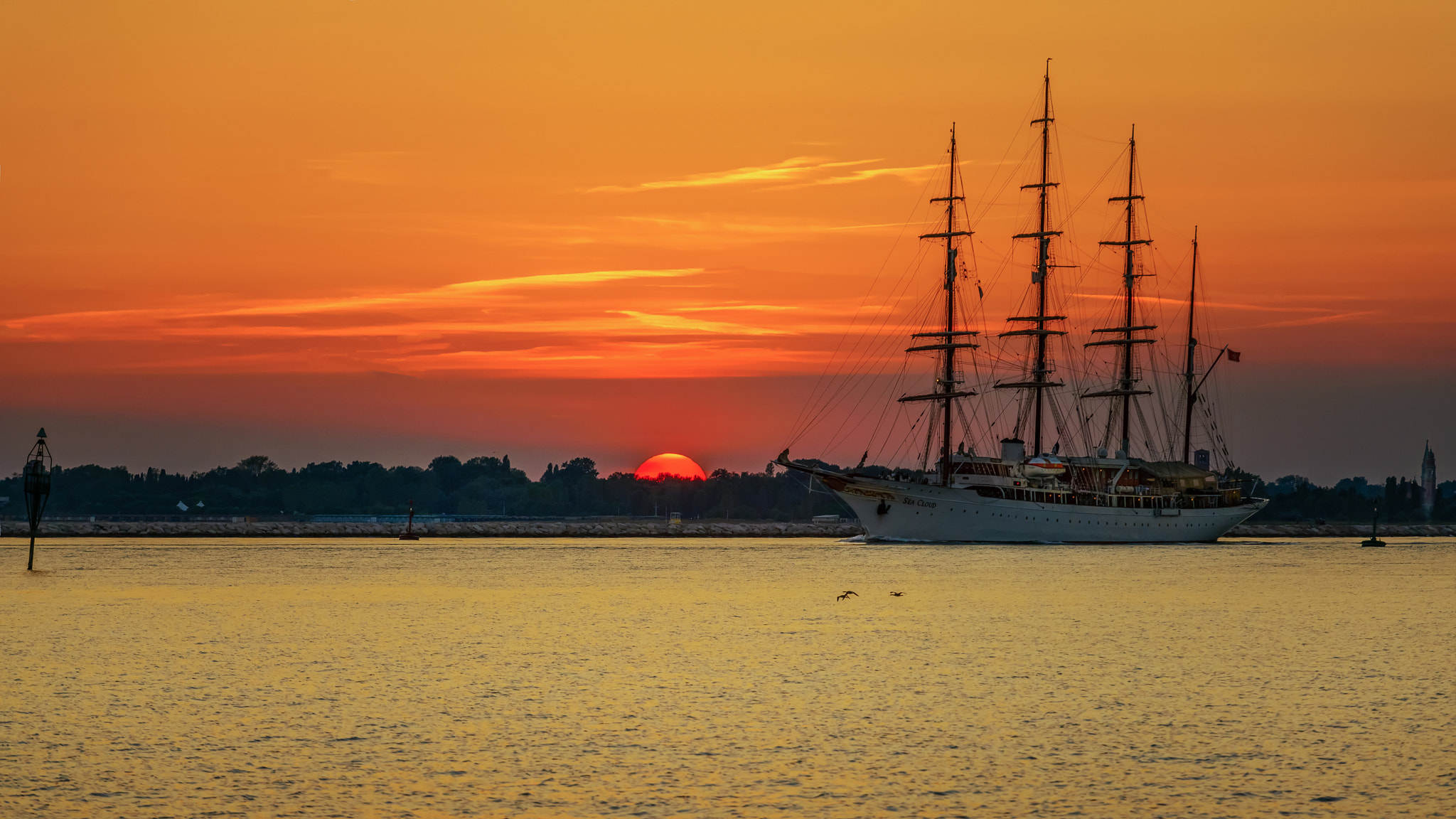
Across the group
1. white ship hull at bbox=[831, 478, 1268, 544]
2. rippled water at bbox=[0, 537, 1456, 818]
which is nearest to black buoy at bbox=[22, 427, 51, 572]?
rippled water at bbox=[0, 537, 1456, 818]

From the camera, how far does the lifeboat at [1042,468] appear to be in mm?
152875

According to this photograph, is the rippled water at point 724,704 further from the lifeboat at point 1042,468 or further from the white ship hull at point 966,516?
the lifeboat at point 1042,468

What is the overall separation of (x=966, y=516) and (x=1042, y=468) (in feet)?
34.4

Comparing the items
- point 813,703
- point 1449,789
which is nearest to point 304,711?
point 813,703

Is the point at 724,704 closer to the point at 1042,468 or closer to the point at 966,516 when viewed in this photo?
the point at 966,516

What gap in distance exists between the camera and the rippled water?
930 inches

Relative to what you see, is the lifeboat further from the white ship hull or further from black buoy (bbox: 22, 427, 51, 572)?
black buoy (bbox: 22, 427, 51, 572)

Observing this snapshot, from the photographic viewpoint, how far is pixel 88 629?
51.0 metres

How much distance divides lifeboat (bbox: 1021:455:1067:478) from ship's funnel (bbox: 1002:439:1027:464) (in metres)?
1.03

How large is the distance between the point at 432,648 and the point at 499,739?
1785cm

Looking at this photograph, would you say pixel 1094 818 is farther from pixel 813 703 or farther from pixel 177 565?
pixel 177 565

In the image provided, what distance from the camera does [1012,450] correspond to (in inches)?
6127

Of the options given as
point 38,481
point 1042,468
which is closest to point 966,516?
point 1042,468

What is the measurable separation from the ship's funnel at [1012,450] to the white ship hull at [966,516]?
6453 millimetres
